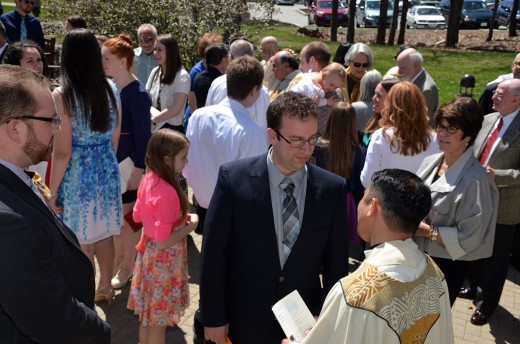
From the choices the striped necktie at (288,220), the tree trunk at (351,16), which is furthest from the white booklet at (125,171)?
the tree trunk at (351,16)

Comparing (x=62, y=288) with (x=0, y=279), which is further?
(x=62, y=288)

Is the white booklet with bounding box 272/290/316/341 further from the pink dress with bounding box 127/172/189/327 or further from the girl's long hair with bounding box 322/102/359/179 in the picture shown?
the girl's long hair with bounding box 322/102/359/179

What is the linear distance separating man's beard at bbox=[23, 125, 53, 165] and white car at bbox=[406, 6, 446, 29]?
27142 mm

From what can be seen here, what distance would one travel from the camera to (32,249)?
196cm

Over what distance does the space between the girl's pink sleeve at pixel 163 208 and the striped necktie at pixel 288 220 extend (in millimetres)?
1224

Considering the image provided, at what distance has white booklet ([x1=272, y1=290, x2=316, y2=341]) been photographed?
246 cm

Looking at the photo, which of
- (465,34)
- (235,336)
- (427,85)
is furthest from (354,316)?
(465,34)

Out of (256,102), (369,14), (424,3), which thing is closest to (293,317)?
(256,102)

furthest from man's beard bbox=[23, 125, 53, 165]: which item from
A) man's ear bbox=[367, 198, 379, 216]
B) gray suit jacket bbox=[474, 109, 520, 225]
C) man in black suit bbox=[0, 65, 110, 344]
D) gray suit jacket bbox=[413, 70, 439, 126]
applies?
gray suit jacket bbox=[413, 70, 439, 126]

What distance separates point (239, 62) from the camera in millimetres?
4172

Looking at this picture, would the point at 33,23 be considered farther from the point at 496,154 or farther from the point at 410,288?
the point at 410,288

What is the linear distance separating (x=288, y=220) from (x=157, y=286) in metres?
1.52

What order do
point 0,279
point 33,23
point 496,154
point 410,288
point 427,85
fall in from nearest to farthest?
point 0,279, point 410,288, point 496,154, point 427,85, point 33,23

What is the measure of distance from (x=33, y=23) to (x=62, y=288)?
8.09 metres
